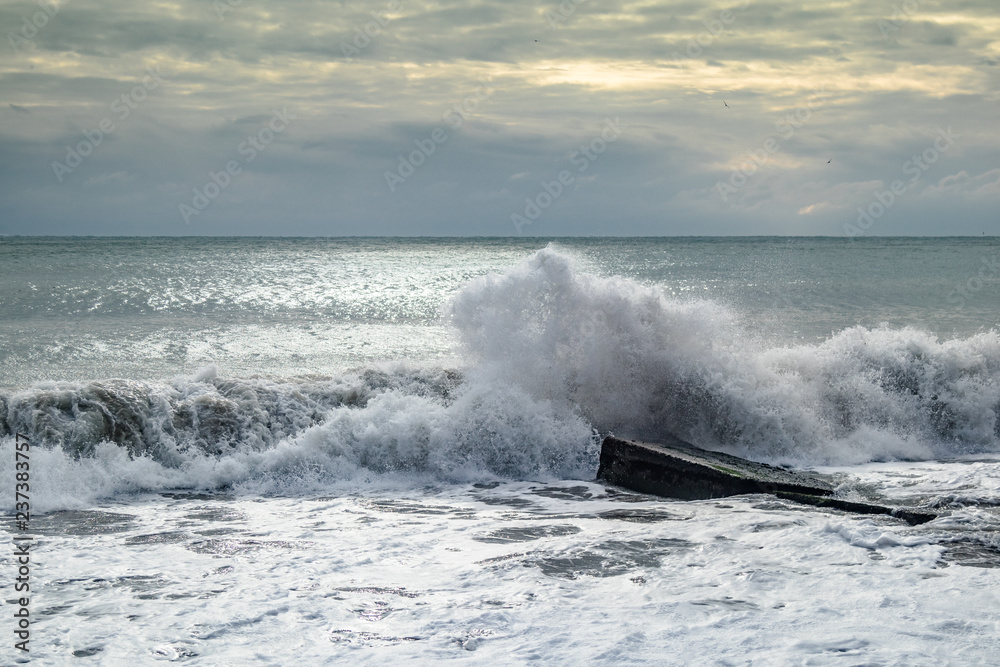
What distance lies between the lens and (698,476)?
7.47m

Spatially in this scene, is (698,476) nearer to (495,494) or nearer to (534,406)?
(495,494)

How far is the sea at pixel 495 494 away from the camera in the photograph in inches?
176

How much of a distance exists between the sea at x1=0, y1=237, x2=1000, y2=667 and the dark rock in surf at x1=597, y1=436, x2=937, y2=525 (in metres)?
0.19

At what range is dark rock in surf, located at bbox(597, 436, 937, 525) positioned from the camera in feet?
23.4

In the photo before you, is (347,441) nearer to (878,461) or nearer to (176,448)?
(176,448)

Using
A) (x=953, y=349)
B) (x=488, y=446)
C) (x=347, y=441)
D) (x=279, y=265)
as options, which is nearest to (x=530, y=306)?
(x=488, y=446)

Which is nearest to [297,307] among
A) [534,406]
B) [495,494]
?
[534,406]

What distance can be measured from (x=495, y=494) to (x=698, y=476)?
188 cm

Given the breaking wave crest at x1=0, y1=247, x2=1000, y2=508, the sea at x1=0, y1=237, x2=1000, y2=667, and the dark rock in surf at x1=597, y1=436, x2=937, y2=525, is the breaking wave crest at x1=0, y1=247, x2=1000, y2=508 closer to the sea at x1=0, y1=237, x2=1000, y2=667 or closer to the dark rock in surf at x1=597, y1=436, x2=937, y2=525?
the sea at x1=0, y1=237, x2=1000, y2=667

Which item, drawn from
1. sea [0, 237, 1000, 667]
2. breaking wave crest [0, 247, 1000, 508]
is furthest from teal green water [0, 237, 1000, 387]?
breaking wave crest [0, 247, 1000, 508]

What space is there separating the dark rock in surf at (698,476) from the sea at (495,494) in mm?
191

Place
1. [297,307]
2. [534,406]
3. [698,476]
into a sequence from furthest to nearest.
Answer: [297,307], [534,406], [698,476]

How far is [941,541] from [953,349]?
6.74 meters

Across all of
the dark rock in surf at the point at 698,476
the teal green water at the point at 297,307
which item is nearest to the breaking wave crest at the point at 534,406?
the dark rock in surf at the point at 698,476
